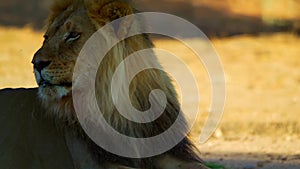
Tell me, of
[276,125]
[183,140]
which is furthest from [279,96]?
[183,140]

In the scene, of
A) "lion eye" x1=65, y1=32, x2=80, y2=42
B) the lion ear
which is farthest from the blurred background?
"lion eye" x1=65, y1=32, x2=80, y2=42

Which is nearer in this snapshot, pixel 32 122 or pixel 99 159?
pixel 99 159

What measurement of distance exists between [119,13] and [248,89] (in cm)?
433

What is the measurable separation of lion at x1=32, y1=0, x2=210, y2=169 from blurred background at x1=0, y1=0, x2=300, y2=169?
0.81 feet

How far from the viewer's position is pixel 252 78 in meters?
8.28

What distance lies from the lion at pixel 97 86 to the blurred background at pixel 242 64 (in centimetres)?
25

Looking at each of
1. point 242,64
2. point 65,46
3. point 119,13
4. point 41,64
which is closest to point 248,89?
point 242,64

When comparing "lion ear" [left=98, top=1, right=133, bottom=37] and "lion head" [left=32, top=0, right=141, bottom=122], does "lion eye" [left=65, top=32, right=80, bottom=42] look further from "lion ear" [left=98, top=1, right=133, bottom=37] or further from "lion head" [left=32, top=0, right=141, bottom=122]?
"lion ear" [left=98, top=1, right=133, bottom=37]

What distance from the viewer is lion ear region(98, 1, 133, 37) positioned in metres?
3.54

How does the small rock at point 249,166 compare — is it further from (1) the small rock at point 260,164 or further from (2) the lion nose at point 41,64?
(2) the lion nose at point 41,64

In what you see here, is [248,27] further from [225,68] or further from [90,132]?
[90,132]

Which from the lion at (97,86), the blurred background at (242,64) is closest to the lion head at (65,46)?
the lion at (97,86)

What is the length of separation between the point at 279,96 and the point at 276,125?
4.27 ft

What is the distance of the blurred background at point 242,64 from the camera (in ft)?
17.8
